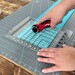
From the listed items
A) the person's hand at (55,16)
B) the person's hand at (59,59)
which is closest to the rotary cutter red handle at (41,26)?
A: the person's hand at (55,16)

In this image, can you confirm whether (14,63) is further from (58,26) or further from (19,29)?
(58,26)

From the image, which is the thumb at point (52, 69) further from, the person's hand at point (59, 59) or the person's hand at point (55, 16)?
the person's hand at point (55, 16)

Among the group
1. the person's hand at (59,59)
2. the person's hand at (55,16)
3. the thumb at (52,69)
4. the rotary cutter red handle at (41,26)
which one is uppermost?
the person's hand at (55,16)

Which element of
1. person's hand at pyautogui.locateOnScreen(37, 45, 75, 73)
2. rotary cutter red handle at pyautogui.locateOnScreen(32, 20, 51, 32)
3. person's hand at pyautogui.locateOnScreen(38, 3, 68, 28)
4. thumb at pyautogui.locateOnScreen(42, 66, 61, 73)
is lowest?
thumb at pyautogui.locateOnScreen(42, 66, 61, 73)

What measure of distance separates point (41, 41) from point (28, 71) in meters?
0.18

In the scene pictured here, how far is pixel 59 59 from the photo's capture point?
66cm

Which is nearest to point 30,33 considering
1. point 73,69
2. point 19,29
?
point 19,29

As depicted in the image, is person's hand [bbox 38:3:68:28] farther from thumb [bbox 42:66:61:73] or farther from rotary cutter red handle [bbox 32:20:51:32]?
thumb [bbox 42:66:61:73]

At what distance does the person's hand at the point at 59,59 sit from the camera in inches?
25.4

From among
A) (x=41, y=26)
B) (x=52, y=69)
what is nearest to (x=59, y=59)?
(x=52, y=69)

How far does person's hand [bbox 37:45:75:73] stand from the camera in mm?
646

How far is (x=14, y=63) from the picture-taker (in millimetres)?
685

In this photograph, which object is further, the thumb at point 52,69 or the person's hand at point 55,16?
the person's hand at point 55,16

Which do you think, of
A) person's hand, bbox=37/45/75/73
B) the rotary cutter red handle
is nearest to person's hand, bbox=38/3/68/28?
the rotary cutter red handle
